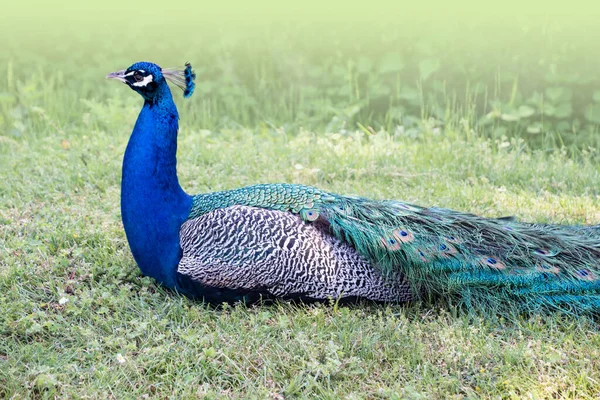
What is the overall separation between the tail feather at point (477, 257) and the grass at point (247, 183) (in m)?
0.11

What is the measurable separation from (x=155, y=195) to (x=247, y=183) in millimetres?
1413

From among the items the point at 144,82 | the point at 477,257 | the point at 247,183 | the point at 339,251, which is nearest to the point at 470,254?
the point at 477,257

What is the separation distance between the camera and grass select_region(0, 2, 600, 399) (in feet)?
8.46

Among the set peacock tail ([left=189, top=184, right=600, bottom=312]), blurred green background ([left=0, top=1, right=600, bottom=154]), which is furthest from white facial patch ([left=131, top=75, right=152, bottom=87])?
blurred green background ([left=0, top=1, right=600, bottom=154])

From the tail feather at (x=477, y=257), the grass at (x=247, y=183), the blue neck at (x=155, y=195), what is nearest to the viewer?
the grass at (x=247, y=183)

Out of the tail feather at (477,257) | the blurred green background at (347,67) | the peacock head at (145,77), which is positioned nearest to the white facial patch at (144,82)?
the peacock head at (145,77)

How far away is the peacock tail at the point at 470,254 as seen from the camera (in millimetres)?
2934

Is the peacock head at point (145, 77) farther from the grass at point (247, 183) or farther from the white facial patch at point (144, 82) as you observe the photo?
the grass at point (247, 183)

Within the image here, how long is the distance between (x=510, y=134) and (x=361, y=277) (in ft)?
9.91

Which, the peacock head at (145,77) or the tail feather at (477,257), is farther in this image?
the peacock head at (145,77)

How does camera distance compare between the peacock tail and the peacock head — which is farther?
the peacock head

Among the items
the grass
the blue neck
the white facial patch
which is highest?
the white facial patch

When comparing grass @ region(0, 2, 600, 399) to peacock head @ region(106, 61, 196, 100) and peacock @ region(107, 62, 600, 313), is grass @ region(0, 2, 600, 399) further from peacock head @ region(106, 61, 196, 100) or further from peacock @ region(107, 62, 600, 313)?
peacock head @ region(106, 61, 196, 100)

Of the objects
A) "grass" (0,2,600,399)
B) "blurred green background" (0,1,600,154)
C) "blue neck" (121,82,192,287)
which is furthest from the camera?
"blurred green background" (0,1,600,154)
